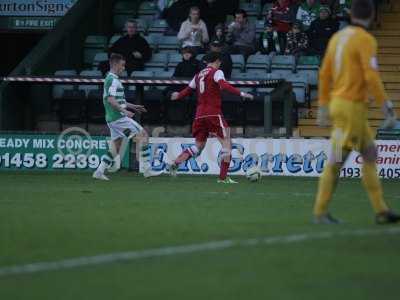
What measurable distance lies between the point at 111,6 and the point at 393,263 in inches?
809

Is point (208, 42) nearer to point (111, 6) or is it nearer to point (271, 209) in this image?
point (111, 6)

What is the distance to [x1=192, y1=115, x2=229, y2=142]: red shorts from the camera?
794 inches

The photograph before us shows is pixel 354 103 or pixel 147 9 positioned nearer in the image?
pixel 354 103

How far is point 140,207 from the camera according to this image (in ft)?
46.2

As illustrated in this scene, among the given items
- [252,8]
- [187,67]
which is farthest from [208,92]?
[252,8]

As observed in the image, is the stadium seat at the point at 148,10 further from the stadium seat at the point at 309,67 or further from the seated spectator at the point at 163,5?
the stadium seat at the point at 309,67

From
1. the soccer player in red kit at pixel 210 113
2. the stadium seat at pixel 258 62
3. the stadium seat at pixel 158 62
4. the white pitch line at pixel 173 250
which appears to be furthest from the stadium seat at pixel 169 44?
the white pitch line at pixel 173 250

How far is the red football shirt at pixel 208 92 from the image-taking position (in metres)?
20.1

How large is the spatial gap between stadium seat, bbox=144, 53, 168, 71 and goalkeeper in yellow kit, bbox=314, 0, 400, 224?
15.0 m

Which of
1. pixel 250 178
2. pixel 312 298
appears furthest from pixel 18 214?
pixel 250 178

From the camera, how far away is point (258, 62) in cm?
2584

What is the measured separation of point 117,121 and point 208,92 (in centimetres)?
178

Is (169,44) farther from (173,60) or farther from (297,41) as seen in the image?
(297,41)

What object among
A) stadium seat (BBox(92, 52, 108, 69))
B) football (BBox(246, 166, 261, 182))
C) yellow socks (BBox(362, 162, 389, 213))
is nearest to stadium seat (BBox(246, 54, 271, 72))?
stadium seat (BBox(92, 52, 108, 69))
